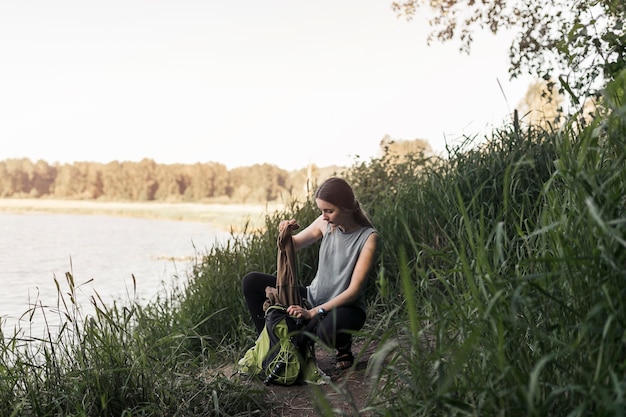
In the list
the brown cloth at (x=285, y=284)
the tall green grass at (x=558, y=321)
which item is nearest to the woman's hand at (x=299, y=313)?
Answer: the brown cloth at (x=285, y=284)

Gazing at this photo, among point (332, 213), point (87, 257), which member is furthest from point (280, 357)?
point (87, 257)

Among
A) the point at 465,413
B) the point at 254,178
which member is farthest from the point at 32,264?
the point at 254,178

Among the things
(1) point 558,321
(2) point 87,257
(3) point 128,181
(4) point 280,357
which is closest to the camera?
(1) point 558,321

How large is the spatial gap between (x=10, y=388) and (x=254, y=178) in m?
25.1

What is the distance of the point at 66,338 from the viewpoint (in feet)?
10.4

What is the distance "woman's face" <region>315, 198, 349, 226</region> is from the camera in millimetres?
3803

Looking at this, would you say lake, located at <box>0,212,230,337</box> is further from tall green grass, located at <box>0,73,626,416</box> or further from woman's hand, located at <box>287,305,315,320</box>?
woman's hand, located at <box>287,305,315,320</box>

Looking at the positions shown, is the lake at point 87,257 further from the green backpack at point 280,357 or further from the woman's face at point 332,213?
the woman's face at point 332,213

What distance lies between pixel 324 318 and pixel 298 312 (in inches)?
6.2

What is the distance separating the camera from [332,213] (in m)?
3.83

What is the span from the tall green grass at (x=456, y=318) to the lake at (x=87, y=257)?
0.93 feet

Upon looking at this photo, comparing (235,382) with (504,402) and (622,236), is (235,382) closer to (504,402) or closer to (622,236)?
(504,402)

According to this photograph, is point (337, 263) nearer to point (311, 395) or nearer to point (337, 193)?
point (337, 193)

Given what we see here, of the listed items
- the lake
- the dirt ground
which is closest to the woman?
the dirt ground
